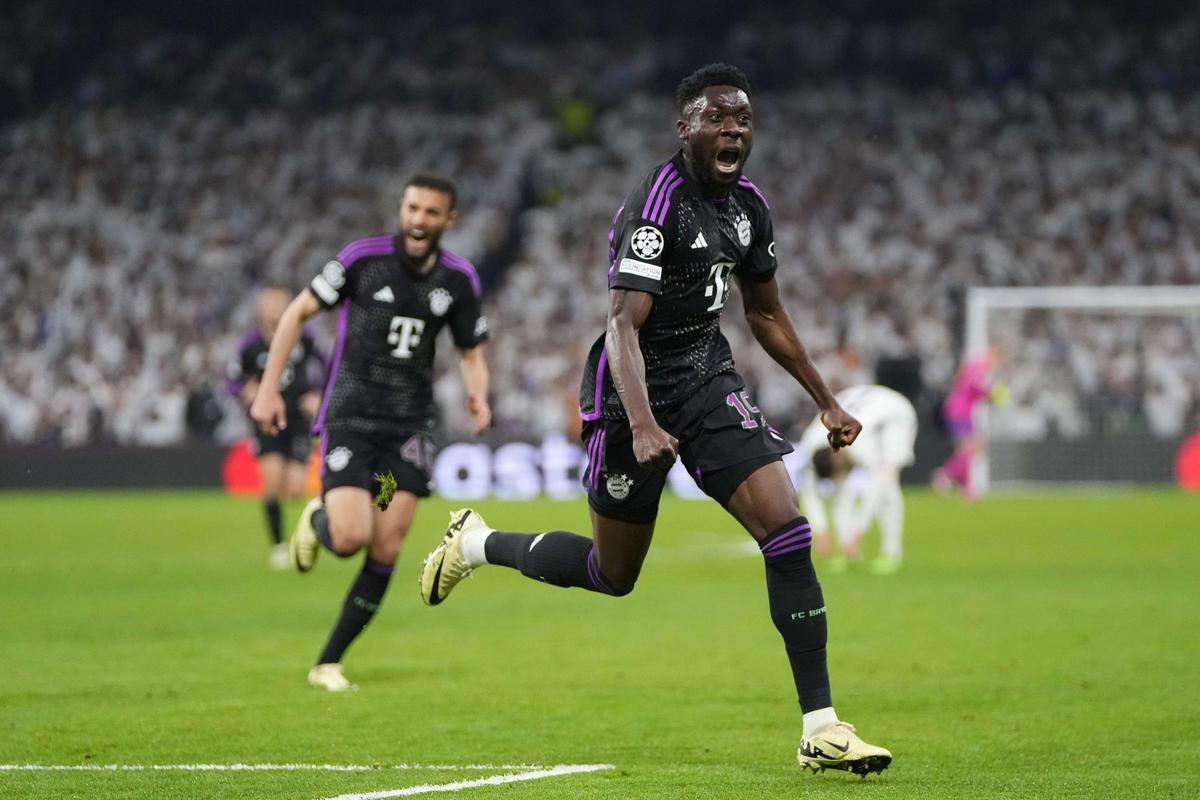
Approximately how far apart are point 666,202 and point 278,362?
3058 millimetres

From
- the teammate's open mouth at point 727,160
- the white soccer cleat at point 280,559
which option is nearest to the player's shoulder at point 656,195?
the teammate's open mouth at point 727,160

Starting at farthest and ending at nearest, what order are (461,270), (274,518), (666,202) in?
(274,518)
(461,270)
(666,202)

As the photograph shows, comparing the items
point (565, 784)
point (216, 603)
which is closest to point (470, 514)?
point (565, 784)

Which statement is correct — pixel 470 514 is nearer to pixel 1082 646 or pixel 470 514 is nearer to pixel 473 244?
pixel 1082 646

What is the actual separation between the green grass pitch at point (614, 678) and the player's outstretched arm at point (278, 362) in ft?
4.25

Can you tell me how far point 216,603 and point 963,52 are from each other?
1021 inches

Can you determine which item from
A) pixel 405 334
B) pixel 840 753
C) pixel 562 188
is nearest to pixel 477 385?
pixel 405 334

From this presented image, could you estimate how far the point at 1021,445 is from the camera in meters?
28.9

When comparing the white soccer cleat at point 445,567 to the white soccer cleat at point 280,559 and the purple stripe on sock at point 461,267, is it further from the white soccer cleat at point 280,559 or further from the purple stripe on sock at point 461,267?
the white soccer cleat at point 280,559

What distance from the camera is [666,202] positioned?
234 inches

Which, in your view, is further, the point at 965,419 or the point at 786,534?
the point at 965,419

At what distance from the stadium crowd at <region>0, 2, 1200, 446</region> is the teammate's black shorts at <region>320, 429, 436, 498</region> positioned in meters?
20.3

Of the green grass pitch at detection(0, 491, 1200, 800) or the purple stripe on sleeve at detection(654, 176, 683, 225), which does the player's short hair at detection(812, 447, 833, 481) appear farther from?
the purple stripe on sleeve at detection(654, 176, 683, 225)

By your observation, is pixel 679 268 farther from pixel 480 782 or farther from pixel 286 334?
pixel 286 334
